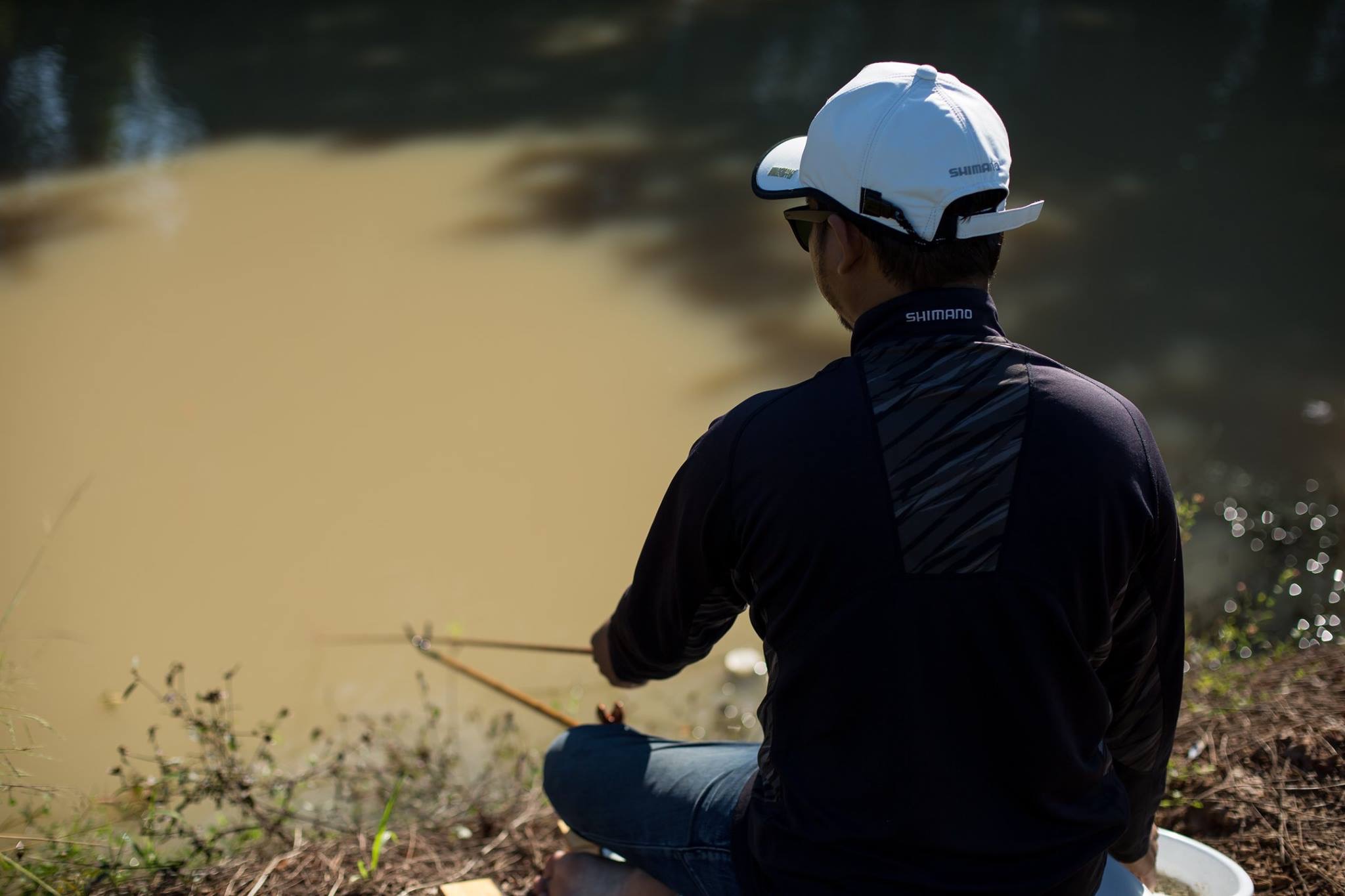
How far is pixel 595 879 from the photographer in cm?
168

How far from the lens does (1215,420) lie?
3.76m

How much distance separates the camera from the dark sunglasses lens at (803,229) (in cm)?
139

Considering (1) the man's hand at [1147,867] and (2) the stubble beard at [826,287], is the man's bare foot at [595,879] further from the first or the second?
(2) the stubble beard at [826,287]

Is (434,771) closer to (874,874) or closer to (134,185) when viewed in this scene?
(874,874)

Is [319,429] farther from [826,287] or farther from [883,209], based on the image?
[883,209]

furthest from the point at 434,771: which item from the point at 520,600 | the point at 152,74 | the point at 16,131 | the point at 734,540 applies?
the point at 152,74

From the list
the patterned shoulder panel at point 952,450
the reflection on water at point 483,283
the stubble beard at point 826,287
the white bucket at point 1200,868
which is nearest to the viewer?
the patterned shoulder panel at point 952,450

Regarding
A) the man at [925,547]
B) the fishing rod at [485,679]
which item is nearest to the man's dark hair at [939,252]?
the man at [925,547]

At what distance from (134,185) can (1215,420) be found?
436 centimetres

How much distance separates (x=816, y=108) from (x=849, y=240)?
4.56 metres

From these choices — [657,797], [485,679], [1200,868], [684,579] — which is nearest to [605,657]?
[657,797]

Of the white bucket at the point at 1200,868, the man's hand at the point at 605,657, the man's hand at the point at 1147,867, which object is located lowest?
the white bucket at the point at 1200,868

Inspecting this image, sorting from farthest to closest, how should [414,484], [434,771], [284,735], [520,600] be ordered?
1. [414,484]
2. [520,600]
3. [284,735]
4. [434,771]

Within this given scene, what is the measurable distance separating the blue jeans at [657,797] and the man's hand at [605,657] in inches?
4.6
